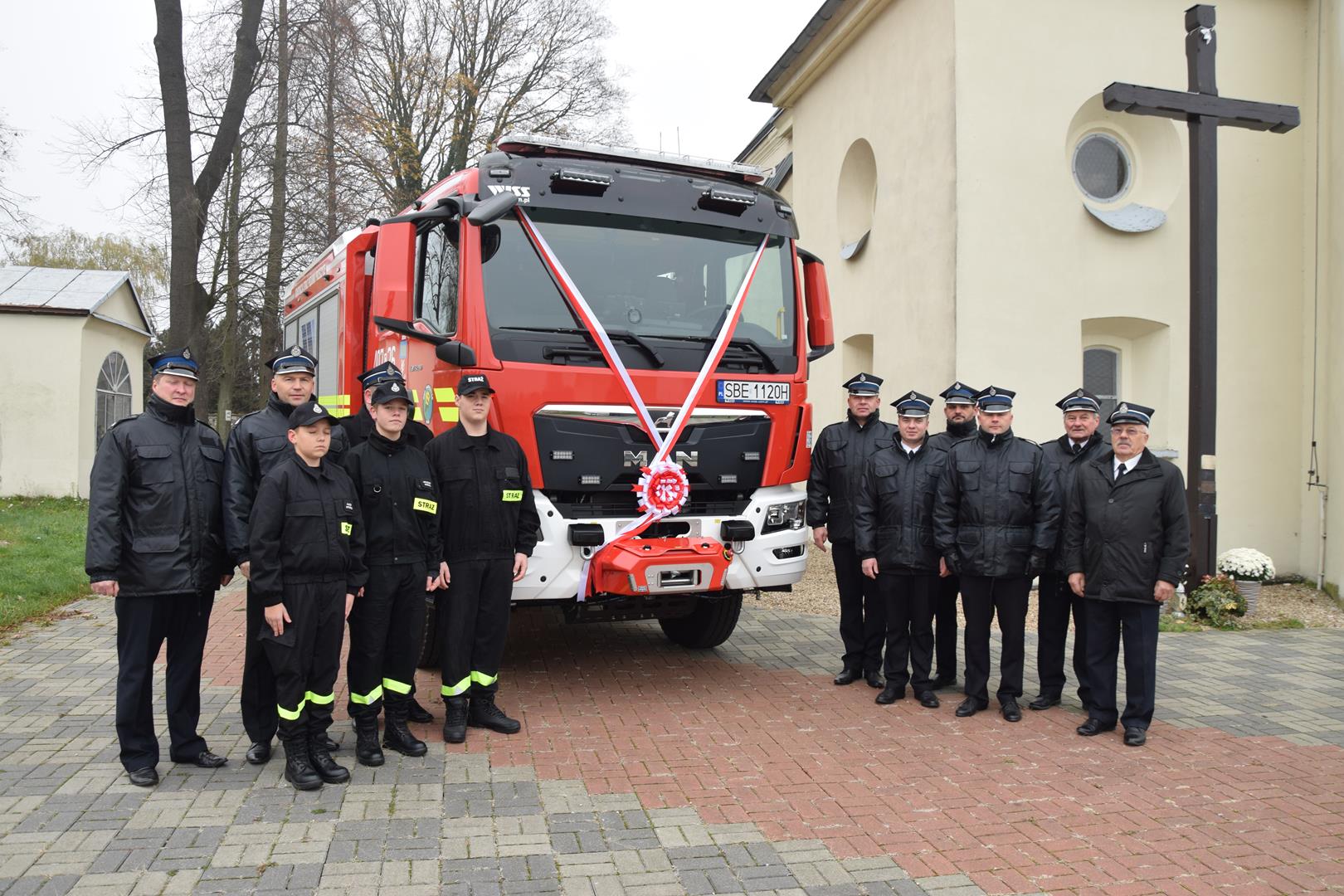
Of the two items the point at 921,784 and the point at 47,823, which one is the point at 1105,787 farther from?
the point at 47,823

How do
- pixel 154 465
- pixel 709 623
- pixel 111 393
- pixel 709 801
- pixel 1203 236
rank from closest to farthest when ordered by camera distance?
pixel 709 801, pixel 154 465, pixel 709 623, pixel 1203 236, pixel 111 393

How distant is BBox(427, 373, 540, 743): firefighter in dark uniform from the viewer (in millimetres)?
5340

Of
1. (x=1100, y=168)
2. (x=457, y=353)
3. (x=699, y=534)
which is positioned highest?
(x=1100, y=168)

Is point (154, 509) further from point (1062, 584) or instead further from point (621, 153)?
point (1062, 584)

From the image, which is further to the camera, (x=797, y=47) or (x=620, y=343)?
(x=797, y=47)

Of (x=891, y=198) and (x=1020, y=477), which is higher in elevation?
(x=891, y=198)

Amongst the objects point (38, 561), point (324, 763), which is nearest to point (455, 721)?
point (324, 763)

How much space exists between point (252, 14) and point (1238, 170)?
41.3 ft

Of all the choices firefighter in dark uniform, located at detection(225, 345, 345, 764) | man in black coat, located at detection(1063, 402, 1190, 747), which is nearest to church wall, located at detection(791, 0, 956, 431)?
man in black coat, located at detection(1063, 402, 1190, 747)

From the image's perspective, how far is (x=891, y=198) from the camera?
1157 cm

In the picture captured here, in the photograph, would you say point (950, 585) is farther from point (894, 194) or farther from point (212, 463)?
point (894, 194)

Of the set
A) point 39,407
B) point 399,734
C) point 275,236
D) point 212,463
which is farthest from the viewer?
point 275,236

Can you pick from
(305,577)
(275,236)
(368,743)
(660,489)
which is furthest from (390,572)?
(275,236)

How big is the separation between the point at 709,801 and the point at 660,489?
186 centimetres
